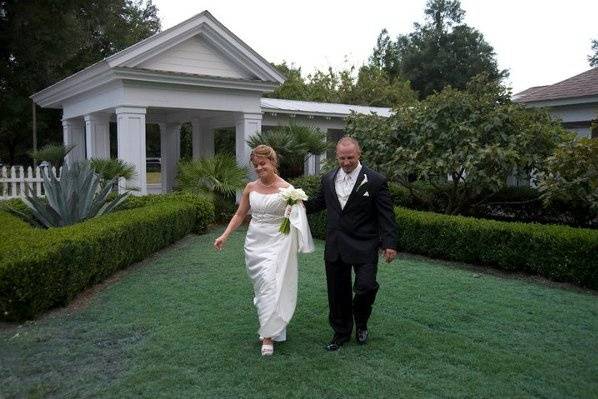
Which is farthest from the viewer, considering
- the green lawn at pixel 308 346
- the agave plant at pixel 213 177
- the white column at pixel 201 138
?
the white column at pixel 201 138

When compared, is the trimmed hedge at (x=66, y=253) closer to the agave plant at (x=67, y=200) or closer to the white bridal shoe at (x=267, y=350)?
the agave plant at (x=67, y=200)

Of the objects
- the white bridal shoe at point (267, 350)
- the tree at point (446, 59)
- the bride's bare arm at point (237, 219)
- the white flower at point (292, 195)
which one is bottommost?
the white bridal shoe at point (267, 350)

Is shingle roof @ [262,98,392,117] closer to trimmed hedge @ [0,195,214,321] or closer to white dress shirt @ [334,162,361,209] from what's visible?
trimmed hedge @ [0,195,214,321]

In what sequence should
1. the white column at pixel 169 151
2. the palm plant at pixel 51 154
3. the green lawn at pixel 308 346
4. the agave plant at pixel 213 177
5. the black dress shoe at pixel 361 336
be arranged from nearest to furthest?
the green lawn at pixel 308 346, the black dress shoe at pixel 361 336, the agave plant at pixel 213 177, the palm plant at pixel 51 154, the white column at pixel 169 151

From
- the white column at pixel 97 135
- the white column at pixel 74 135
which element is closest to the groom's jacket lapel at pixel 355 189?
the white column at pixel 97 135

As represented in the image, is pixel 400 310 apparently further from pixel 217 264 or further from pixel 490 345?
pixel 217 264

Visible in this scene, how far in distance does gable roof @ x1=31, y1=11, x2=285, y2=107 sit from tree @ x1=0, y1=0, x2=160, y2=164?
3.22 metres

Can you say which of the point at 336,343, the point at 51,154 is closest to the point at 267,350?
the point at 336,343

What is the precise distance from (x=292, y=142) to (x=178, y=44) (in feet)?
11.9

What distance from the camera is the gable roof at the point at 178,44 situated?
12266mm

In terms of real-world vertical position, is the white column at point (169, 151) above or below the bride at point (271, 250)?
above

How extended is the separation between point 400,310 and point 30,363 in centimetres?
356

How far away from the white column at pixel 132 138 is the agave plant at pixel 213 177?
0.99 m

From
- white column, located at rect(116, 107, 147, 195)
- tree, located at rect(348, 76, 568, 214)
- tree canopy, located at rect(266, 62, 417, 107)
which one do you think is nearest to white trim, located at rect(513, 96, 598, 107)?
tree, located at rect(348, 76, 568, 214)
